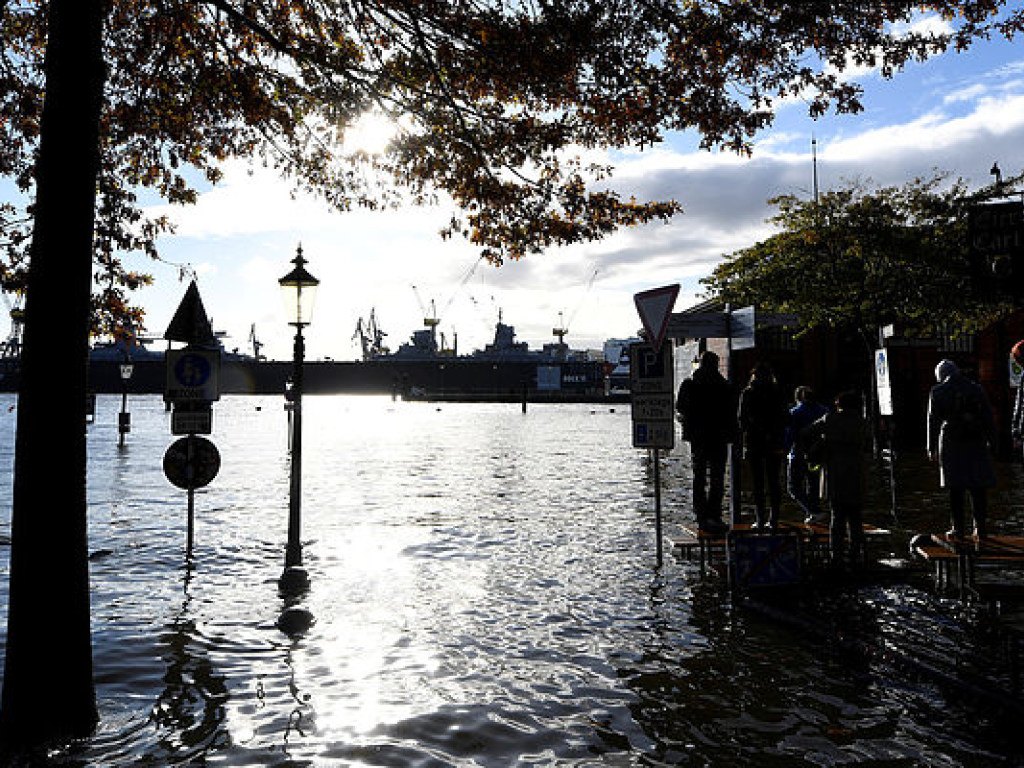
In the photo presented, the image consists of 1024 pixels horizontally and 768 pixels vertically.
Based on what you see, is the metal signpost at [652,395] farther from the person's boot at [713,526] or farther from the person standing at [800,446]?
the person standing at [800,446]

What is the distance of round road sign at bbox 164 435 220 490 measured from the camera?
29.2 ft

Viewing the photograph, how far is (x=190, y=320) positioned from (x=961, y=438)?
8.21 m

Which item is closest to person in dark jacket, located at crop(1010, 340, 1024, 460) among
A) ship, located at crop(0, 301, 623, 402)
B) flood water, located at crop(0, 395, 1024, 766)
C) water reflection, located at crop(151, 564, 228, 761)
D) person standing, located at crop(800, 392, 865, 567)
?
person standing, located at crop(800, 392, 865, 567)

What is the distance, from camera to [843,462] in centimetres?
759

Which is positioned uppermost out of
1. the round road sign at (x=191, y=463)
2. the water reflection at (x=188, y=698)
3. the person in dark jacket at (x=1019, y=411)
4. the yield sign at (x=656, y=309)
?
the yield sign at (x=656, y=309)

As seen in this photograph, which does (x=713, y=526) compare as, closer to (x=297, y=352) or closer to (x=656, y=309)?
(x=656, y=309)

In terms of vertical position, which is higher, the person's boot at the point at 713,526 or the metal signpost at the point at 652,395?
the metal signpost at the point at 652,395

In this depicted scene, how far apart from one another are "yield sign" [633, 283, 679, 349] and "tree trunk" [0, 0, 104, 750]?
501cm

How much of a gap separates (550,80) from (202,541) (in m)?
7.36

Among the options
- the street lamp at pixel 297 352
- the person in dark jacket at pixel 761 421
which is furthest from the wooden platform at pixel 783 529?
the street lamp at pixel 297 352

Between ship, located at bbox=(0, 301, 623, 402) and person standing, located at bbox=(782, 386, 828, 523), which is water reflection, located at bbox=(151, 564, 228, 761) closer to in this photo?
person standing, located at bbox=(782, 386, 828, 523)

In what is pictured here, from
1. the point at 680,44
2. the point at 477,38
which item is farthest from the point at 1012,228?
the point at 477,38

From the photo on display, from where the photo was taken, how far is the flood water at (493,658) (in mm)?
4195

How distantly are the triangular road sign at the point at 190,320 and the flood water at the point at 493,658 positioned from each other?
8.59 feet
